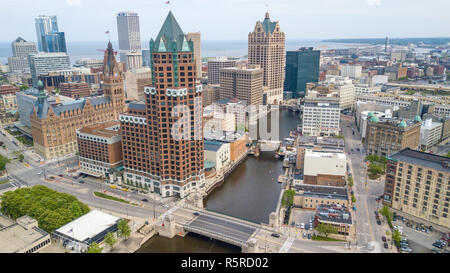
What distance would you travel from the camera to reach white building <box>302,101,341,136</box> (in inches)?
5901

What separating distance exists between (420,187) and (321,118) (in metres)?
75.8

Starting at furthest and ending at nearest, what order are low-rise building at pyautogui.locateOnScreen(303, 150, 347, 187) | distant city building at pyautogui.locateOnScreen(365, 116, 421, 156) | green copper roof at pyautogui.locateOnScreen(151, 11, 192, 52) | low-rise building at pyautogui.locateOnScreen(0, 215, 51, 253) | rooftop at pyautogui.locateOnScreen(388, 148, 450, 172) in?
distant city building at pyautogui.locateOnScreen(365, 116, 421, 156)
low-rise building at pyautogui.locateOnScreen(303, 150, 347, 187)
green copper roof at pyautogui.locateOnScreen(151, 11, 192, 52)
rooftop at pyautogui.locateOnScreen(388, 148, 450, 172)
low-rise building at pyautogui.locateOnScreen(0, 215, 51, 253)

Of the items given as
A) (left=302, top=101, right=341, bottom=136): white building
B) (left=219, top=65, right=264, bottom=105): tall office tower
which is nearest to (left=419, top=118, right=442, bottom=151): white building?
(left=302, top=101, right=341, bottom=136): white building

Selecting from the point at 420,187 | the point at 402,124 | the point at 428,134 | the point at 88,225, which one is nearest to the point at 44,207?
the point at 88,225

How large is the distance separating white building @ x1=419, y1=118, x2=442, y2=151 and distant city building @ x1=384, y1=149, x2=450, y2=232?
5036 centimetres

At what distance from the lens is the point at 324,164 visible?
324 ft

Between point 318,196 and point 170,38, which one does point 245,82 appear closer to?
point 170,38

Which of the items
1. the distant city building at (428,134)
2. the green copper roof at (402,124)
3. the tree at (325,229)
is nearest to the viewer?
the tree at (325,229)

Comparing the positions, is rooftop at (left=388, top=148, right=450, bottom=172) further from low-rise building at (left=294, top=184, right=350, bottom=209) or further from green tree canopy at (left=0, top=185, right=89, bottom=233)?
green tree canopy at (left=0, top=185, right=89, bottom=233)

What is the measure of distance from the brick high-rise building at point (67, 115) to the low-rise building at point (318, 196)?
89.2 metres

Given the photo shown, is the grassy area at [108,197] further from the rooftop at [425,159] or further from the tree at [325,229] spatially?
the rooftop at [425,159]

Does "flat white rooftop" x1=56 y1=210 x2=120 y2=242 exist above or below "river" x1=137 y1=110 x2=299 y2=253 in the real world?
above

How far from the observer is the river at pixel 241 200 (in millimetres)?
74312

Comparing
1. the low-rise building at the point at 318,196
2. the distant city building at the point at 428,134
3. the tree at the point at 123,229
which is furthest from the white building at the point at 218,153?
the distant city building at the point at 428,134
